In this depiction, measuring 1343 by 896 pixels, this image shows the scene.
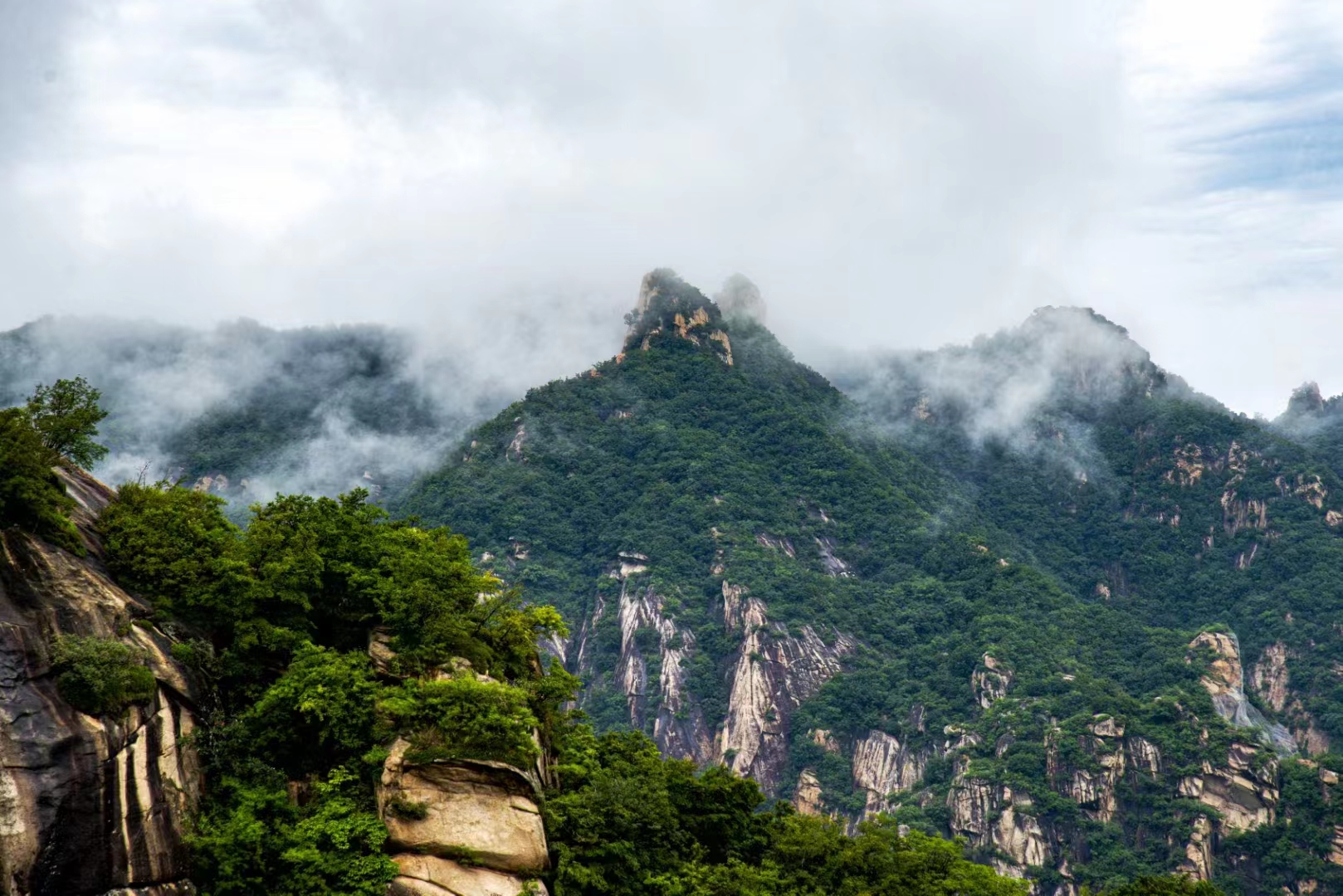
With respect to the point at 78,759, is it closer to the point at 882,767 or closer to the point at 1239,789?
the point at 1239,789

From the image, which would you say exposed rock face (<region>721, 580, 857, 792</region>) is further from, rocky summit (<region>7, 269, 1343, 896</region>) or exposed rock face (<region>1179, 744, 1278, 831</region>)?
exposed rock face (<region>1179, 744, 1278, 831</region>)

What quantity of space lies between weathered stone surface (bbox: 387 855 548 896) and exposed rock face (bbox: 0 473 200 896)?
22.4ft

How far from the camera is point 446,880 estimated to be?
40406 mm

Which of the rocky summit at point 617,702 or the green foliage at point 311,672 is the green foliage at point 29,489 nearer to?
the rocky summit at point 617,702

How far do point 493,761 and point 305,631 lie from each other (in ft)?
32.0

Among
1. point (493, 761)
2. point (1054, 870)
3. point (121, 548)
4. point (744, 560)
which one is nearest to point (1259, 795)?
point (1054, 870)

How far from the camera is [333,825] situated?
4047 cm

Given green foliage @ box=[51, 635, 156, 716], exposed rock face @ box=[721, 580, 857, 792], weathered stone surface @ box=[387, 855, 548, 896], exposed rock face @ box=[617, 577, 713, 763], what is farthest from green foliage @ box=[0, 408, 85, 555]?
exposed rock face @ box=[721, 580, 857, 792]

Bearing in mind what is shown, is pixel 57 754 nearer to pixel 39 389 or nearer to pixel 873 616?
pixel 39 389

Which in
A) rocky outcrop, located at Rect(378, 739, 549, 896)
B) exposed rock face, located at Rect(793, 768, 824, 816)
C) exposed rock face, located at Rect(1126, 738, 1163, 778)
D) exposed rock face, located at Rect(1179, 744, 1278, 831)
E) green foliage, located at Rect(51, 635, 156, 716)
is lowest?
rocky outcrop, located at Rect(378, 739, 549, 896)

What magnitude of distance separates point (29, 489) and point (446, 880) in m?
18.7

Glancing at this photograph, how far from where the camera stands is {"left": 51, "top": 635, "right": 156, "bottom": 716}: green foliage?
1473 inches

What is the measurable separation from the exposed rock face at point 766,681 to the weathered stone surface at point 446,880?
379 feet

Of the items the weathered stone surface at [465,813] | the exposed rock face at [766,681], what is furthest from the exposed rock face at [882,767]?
the weathered stone surface at [465,813]
